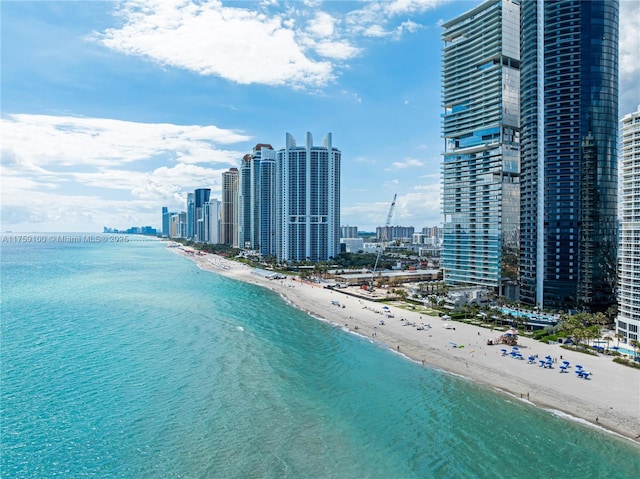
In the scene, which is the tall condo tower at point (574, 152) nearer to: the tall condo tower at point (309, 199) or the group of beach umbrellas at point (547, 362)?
the group of beach umbrellas at point (547, 362)

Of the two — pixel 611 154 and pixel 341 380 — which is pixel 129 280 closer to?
pixel 341 380

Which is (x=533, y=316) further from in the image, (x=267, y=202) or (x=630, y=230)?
(x=267, y=202)

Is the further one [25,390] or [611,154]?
[611,154]

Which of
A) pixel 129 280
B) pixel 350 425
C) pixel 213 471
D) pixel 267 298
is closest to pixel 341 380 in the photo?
pixel 350 425

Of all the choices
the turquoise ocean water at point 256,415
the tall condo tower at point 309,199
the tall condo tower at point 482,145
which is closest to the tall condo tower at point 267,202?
the tall condo tower at point 309,199

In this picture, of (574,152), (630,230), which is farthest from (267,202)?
(630,230)
